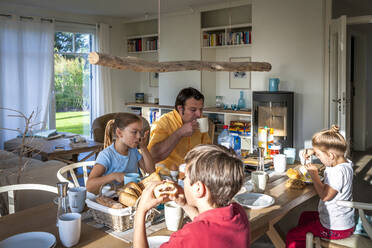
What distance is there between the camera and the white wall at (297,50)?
498 cm

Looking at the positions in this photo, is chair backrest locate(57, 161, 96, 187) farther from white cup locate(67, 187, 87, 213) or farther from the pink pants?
the pink pants

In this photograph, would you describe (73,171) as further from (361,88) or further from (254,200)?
(361,88)

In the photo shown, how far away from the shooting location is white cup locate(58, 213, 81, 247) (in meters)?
1.43

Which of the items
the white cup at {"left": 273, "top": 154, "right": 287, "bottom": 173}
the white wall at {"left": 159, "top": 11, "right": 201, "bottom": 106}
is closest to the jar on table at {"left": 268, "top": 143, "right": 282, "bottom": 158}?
the white cup at {"left": 273, "top": 154, "right": 287, "bottom": 173}

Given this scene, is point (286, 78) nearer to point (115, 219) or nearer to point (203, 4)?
point (203, 4)

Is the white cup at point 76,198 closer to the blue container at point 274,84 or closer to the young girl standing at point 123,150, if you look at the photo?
the young girl standing at point 123,150

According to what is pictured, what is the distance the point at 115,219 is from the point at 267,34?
4469 mm

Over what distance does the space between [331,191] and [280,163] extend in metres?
0.47

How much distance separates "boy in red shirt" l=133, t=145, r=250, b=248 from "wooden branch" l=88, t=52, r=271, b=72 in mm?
881

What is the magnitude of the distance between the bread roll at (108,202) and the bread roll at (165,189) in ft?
1.22

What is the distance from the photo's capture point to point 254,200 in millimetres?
2020

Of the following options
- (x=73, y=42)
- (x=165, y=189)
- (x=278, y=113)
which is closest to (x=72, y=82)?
(x=73, y=42)

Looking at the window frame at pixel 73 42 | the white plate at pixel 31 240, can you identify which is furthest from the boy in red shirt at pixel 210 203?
the window frame at pixel 73 42

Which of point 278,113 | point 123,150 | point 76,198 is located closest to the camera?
point 76,198
